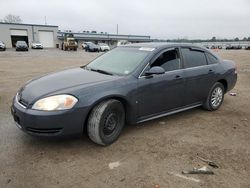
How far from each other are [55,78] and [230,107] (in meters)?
4.25

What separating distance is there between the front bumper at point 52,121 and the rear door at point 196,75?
95.1 inches

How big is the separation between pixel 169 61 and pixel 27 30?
56.9 m

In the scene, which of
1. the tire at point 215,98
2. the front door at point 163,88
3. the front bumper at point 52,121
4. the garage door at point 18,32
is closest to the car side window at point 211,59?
the tire at point 215,98

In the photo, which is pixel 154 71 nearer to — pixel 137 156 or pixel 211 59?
pixel 137 156

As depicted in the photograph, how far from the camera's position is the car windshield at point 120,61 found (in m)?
4.49

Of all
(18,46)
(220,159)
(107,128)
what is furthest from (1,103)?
(18,46)

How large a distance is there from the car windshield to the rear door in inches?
40.8

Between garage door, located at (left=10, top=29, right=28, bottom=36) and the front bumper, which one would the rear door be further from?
garage door, located at (left=10, top=29, right=28, bottom=36)

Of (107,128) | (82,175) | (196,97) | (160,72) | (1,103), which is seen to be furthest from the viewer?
(1,103)

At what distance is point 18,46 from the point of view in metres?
36.5

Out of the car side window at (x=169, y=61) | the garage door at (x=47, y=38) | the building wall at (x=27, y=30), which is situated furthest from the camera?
the garage door at (x=47, y=38)

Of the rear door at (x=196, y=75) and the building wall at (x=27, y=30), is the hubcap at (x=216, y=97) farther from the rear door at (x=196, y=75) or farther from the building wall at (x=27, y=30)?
the building wall at (x=27, y=30)

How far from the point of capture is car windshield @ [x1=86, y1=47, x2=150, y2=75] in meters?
4.49

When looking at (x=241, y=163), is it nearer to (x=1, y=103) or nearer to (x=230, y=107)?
(x=230, y=107)
